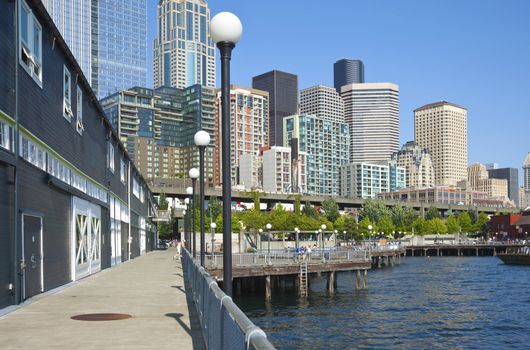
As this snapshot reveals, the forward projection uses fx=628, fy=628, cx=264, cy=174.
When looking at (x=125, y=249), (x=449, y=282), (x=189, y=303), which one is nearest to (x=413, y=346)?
(x=189, y=303)

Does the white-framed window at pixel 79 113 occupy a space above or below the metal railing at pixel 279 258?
above

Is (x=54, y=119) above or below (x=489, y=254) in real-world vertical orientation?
above

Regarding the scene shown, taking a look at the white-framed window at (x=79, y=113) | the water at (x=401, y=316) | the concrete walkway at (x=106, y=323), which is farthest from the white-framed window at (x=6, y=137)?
the water at (x=401, y=316)

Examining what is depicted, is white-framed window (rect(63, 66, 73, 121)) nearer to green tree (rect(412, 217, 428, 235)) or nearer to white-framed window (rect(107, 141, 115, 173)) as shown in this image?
white-framed window (rect(107, 141, 115, 173))

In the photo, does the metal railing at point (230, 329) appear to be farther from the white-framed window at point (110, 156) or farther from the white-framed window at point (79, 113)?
the white-framed window at point (110, 156)

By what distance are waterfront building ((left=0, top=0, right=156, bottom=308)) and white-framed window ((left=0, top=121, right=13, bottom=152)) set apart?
3 centimetres

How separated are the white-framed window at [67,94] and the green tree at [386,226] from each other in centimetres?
16010

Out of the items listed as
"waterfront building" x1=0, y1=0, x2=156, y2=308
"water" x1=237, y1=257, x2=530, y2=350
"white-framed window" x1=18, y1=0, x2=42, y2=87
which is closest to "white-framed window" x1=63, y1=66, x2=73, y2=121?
"waterfront building" x1=0, y1=0, x2=156, y2=308

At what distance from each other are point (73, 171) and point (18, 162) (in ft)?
36.7

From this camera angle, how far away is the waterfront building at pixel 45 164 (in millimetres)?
18594

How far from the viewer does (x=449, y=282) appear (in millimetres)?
71438

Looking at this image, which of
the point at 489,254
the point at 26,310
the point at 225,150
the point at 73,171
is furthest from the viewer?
the point at 489,254

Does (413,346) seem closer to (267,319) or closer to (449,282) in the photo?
(267,319)

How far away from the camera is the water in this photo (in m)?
34.0
